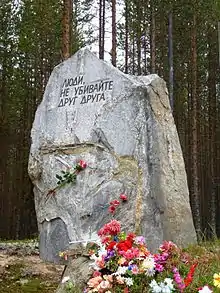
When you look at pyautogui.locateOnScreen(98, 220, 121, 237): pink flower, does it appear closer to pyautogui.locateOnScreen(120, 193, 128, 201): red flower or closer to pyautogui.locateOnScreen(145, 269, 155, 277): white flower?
pyautogui.locateOnScreen(145, 269, 155, 277): white flower

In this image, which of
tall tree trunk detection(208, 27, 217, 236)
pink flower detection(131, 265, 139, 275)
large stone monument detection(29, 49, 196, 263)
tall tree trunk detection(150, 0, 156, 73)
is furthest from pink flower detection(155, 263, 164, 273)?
tall tree trunk detection(208, 27, 217, 236)

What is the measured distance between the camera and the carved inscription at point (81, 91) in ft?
21.6

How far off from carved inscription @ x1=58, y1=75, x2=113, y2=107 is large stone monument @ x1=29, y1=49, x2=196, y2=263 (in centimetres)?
1

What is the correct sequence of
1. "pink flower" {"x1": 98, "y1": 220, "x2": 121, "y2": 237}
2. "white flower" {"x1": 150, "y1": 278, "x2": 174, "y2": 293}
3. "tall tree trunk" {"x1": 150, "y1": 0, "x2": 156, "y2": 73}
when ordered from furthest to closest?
"tall tree trunk" {"x1": 150, "y1": 0, "x2": 156, "y2": 73} → "pink flower" {"x1": 98, "y1": 220, "x2": 121, "y2": 237} → "white flower" {"x1": 150, "y1": 278, "x2": 174, "y2": 293}

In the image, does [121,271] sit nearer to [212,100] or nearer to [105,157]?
[105,157]

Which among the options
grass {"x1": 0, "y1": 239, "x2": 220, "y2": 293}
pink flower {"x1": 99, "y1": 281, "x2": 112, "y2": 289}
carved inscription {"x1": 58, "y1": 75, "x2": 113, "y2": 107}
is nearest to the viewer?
pink flower {"x1": 99, "y1": 281, "x2": 112, "y2": 289}

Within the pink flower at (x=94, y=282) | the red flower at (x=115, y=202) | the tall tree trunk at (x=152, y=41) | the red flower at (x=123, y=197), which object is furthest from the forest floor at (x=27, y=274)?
the tall tree trunk at (x=152, y=41)

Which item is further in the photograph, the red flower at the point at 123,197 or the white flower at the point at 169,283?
the red flower at the point at 123,197

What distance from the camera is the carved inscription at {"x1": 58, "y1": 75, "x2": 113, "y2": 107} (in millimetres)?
6586

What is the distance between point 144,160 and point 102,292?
131 inches

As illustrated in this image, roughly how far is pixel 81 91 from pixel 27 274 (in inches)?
95.0

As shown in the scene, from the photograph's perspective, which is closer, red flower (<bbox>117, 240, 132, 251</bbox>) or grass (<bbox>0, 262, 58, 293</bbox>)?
red flower (<bbox>117, 240, 132, 251</bbox>)

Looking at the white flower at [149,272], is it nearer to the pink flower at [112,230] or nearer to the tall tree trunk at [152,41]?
the pink flower at [112,230]

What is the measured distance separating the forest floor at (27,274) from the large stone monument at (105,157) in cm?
34
